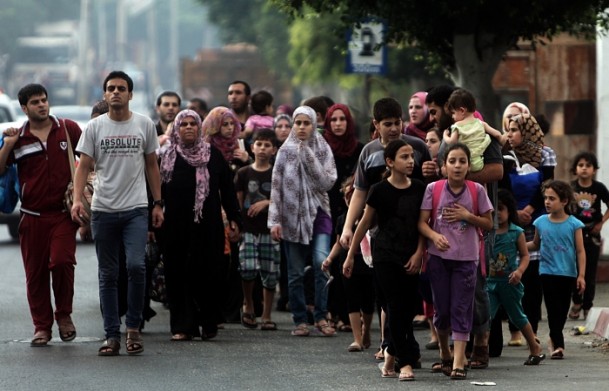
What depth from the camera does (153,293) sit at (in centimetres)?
1412

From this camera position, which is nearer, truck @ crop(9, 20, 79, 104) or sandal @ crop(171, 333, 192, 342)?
sandal @ crop(171, 333, 192, 342)

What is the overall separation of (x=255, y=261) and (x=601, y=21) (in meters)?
6.51

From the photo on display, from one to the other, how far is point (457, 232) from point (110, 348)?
275 cm

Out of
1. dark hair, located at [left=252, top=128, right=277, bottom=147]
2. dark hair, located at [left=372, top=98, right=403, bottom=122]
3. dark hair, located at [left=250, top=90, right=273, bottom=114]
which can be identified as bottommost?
dark hair, located at [left=252, top=128, right=277, bottom=147]

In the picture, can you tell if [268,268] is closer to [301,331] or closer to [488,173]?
[301,331]

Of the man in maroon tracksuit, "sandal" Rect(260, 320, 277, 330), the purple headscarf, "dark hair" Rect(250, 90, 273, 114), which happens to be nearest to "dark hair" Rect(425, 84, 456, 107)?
the purple headscarf

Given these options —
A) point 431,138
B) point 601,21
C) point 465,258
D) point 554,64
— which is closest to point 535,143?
point 431,138

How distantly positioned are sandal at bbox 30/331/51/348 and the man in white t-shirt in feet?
2.23

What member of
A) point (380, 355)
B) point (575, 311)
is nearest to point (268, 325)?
point (380, 355)

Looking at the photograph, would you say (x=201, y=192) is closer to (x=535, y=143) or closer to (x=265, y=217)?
(x=265, y=217)

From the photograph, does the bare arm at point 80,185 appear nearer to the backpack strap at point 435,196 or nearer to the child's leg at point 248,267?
the child's leg at point 248,267

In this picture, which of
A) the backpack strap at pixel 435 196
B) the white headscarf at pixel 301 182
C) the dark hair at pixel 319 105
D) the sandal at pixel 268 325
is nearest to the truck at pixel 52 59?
the dark hair at pixel 319 105

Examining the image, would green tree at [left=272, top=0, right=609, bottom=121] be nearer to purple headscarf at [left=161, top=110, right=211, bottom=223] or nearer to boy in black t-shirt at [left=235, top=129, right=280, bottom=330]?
boy in black t-shirt at [left=235, top=129, right=280, bottom=330]

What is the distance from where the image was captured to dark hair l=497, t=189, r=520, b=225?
1196 cm
